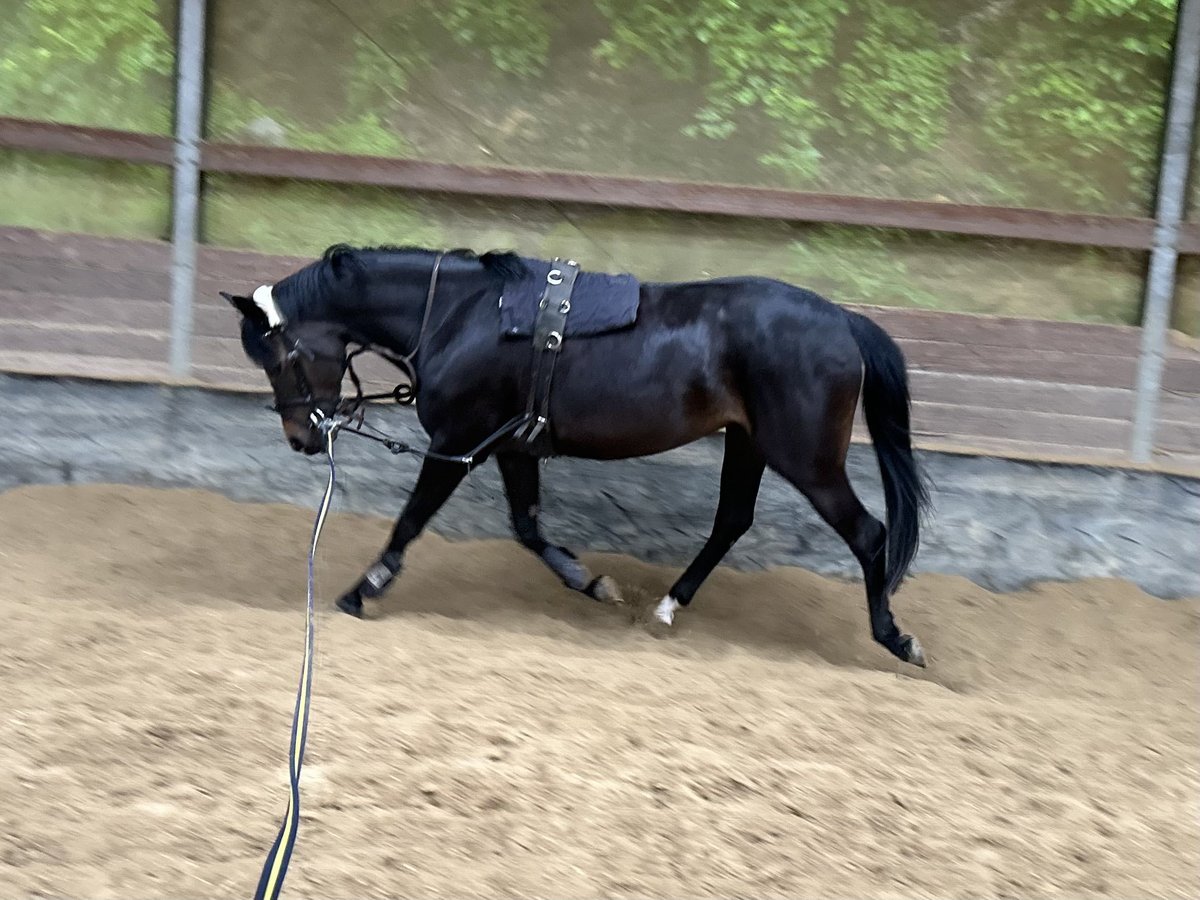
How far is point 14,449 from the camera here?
17.7ft

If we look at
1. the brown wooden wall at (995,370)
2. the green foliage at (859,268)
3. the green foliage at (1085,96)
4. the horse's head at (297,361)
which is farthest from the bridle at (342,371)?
the green foliage at (1085,96)

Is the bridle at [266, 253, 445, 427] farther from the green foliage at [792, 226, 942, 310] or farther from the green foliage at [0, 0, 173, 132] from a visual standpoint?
the green foliage at [0, 0, 173, 132]

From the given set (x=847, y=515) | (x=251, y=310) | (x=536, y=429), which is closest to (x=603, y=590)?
(x=536, y=429)

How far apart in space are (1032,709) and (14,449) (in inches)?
197

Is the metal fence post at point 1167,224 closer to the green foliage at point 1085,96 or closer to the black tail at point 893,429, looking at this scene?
the green foliage at point 1085,96

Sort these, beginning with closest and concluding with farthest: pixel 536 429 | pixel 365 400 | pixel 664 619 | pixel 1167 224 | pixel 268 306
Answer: pixel 268 306, pixel 536 429, pixel 365 400, pixel 664 619, pixel 1167 224

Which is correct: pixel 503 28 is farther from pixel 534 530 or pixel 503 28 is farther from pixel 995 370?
pixel 995 370

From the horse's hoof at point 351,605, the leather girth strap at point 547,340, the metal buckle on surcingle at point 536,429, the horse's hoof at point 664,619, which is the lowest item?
the horse's hoof at point 664,619

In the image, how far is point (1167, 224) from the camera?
16.8 ft

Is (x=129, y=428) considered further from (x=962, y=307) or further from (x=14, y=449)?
(x=962, y=307)

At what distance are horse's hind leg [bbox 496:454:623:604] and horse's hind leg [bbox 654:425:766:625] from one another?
0.88 ft

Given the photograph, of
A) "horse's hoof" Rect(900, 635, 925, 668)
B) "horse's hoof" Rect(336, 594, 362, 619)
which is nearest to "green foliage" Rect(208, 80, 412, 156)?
"horse's hoof" Rect(336, 594, 362, 619)

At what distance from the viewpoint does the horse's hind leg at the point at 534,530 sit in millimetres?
4434

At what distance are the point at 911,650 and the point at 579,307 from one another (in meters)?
1.95
